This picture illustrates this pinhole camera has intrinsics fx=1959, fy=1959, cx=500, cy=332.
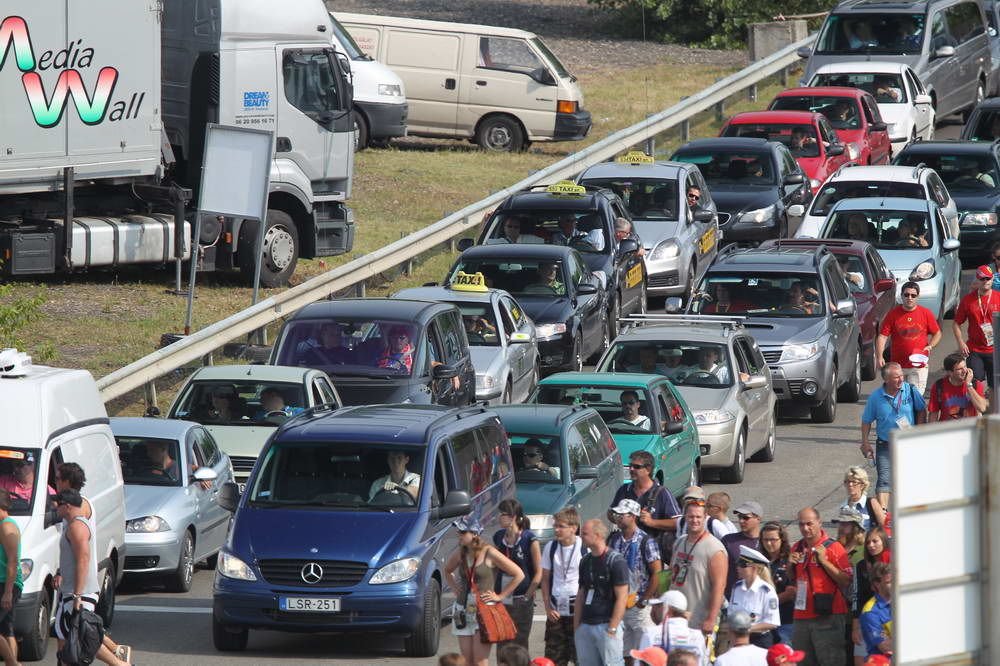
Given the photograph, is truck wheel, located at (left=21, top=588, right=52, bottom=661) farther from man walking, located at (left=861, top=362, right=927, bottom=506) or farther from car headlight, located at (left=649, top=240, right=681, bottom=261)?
car headlight, located at (left=649, top=240, right=681, bottom=261)

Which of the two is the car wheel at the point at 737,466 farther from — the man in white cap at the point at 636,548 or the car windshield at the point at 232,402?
the man in white cap at the point at 636,548

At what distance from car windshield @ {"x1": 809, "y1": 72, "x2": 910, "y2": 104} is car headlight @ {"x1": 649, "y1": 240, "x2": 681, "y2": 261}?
378 inches

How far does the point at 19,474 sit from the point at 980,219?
1855cm

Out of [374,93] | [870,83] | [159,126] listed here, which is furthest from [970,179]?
[159,126]

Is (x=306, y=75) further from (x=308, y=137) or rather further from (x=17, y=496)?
(x=17, y=496)

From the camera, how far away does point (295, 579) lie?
13.2m

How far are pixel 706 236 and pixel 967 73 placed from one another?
13833mm

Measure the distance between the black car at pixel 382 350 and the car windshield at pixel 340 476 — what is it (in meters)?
4.38

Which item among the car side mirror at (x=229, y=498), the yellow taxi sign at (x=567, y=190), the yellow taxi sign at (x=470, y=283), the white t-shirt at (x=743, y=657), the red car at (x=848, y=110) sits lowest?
the car side mirror at (x=229, y=498)

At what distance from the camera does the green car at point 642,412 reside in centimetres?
1744

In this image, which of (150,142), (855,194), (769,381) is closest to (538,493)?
(769,381)

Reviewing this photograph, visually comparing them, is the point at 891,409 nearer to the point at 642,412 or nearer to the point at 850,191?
the point at 642,412

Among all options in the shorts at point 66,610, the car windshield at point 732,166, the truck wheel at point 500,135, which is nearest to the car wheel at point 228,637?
the shorts at point 66,610

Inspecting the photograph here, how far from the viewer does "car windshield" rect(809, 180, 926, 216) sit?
89.7ft
